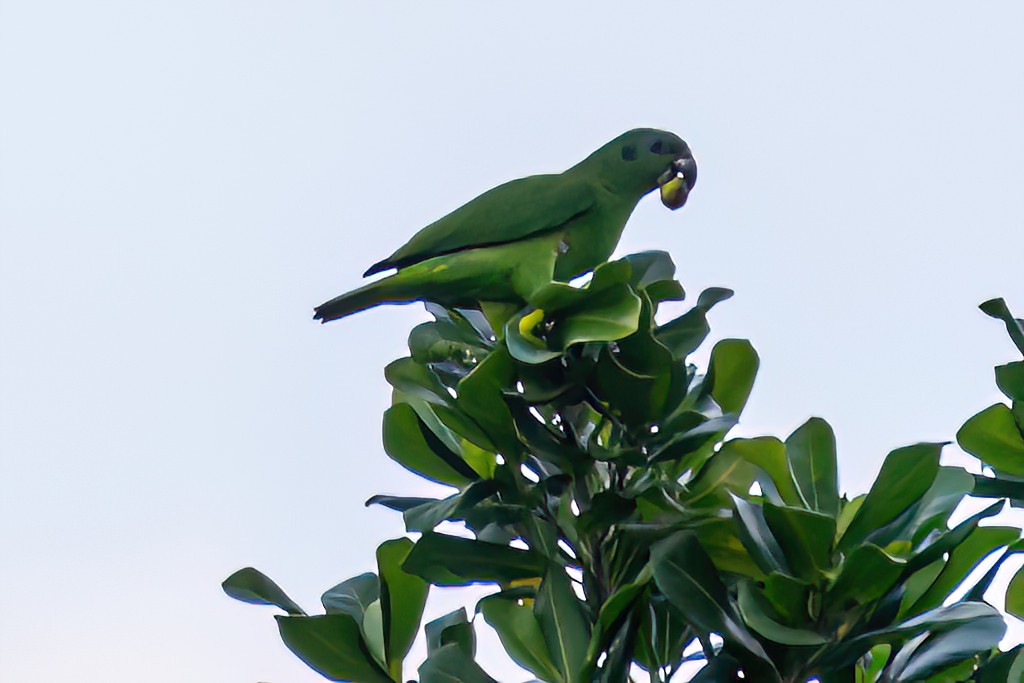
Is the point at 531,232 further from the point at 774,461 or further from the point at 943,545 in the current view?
the point at 943,545

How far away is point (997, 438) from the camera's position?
1.32m

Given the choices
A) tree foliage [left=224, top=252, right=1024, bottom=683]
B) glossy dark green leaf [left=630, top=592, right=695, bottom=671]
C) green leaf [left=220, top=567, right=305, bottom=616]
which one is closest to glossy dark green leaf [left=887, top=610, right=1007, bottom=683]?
tree foliage [left=224, top=252, right=1024, bottom=683]

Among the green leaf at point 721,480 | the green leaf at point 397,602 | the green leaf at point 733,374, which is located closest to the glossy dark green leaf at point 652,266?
the green leaf at point 733,374

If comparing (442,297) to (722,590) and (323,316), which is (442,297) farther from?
(722,590)

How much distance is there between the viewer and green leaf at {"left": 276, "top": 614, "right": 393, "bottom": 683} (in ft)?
4.00

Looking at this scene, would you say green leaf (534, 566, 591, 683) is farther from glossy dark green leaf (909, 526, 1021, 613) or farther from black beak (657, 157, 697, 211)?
black beak (657, 157, 697, 211)

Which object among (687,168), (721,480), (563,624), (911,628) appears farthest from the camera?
(687,168)

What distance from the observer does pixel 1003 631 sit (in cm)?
110

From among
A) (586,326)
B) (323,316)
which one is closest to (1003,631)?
(586,326)

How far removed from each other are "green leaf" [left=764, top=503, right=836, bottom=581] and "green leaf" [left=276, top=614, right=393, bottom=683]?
493 millimetres

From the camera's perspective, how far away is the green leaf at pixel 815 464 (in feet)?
4.02

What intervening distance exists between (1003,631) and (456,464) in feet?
2.05

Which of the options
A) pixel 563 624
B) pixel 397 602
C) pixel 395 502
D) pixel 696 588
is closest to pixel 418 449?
pixel 395 502

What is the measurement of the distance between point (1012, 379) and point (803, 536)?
404 mm
